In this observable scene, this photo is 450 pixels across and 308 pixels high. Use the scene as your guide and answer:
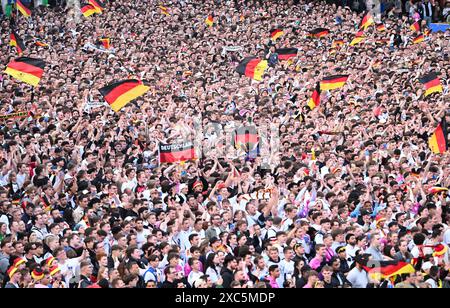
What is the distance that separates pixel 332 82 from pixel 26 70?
20.1 ft

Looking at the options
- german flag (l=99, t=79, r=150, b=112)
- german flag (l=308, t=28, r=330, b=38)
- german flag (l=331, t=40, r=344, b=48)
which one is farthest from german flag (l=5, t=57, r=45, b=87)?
german flag (l=308, t=28, r=330, b=38)

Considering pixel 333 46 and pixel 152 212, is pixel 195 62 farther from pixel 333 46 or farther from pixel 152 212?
pixel 152 212

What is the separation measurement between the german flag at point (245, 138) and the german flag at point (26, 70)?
4456 millimetres

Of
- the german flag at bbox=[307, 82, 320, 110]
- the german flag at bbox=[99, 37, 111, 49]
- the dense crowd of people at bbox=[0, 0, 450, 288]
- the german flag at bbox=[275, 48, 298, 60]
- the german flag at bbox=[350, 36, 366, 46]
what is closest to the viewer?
the dense crowd of people at bbox=[0, 0, 450, 288]

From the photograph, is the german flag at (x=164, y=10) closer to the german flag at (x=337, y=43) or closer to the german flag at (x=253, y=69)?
the german flag at (x=337, y=43)

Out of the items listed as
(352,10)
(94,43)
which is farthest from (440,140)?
(352,10)

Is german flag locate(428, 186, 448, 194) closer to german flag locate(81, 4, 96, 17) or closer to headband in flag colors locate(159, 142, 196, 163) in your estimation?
headband in flag colors locate(159, 142, 196, 163)

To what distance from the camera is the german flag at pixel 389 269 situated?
372 inches

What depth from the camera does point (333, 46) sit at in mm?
24797

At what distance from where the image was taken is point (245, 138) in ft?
50.3

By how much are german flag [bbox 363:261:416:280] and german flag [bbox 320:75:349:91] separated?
888 centimetres

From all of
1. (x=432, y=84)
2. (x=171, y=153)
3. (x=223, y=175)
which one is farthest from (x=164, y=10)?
(x=223, y=175)

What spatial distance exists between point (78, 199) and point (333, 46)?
47.3 ft

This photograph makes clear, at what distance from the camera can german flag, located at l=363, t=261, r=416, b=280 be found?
946cm
